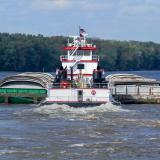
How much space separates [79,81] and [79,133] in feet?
59.4

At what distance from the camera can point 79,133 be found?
43250mm

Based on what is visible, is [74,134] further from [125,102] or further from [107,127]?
[125,102]

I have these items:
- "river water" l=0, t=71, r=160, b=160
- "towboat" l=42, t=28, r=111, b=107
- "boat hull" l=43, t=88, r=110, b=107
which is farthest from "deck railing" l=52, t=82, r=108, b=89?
"river water" l=0, t=71, r=160, b=160

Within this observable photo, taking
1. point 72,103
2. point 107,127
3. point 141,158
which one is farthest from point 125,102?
point 141,158

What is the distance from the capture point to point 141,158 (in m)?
34.5

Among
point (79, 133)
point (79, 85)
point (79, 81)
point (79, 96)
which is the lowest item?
point (79, 133)

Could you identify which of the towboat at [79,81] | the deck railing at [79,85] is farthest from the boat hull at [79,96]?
the deck railing at [79,85]

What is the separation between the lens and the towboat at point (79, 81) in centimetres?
5838

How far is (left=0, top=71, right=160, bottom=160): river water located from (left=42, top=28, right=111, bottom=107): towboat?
0.79 metres

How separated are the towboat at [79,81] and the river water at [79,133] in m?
0.79

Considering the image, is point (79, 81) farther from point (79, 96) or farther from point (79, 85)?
point (79, 96)

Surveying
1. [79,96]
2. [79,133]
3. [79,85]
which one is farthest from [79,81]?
[79,133]

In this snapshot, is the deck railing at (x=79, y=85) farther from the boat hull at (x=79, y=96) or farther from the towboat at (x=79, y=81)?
the boat hull at (x=79, y=96)

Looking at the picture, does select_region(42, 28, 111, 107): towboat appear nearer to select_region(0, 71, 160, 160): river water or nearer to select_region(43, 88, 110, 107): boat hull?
select_region(43, 88, 110, 107): boat hull
